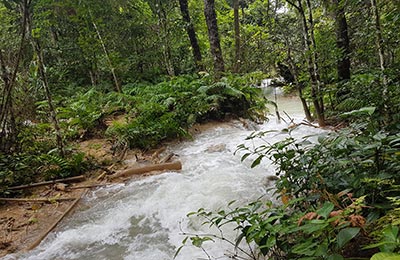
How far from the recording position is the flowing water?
259cm

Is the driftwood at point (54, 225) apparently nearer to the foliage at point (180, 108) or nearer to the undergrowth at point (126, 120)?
the undergrowth at point (126, 120)

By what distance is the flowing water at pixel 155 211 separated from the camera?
8.50 ft

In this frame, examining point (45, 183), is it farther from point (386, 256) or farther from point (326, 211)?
point (386, 256)

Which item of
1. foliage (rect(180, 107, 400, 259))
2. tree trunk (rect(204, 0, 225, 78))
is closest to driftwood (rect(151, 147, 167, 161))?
foliage (rect(180, 107, 400, 259))

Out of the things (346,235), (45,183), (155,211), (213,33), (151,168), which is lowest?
(155,211)

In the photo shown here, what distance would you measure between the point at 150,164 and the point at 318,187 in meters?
3.26

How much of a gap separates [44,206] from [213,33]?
6571mm

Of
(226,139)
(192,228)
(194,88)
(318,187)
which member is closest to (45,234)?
(192,228)

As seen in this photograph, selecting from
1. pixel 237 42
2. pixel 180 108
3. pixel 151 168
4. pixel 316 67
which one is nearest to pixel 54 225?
pixel 151 168

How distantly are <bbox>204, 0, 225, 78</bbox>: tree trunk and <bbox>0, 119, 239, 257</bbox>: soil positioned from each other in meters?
4.12

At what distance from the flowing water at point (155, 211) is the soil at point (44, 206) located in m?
0.21

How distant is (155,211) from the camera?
10.6ft

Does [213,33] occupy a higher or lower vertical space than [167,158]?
higher

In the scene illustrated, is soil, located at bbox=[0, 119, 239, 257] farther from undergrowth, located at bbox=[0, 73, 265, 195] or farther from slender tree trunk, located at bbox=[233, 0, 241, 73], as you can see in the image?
slender tree trunk, located at bbox=[233, 0, 241, 73]
